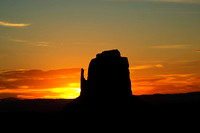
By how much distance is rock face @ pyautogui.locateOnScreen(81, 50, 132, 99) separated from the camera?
75250 mm

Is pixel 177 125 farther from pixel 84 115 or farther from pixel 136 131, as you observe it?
pixel 84 115

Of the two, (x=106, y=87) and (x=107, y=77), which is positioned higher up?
(x=107, y=77)

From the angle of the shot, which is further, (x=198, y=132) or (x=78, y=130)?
(x=198, y=132)

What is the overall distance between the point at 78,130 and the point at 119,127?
8.39 m

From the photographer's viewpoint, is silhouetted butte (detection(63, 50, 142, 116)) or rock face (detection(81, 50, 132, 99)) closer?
silhouetted butte (detection(63, 50, 142, 116))

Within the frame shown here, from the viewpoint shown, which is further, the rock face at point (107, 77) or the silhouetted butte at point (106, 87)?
the rock face at point (107, 77)

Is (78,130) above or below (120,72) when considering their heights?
below

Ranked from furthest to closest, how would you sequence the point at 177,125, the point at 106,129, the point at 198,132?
the point at 177,125
the point at 198,132
the point at 106,129

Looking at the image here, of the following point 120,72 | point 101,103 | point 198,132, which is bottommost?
point 198,132

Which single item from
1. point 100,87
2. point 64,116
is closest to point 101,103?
point 100,87

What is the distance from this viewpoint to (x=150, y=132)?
76000 mm

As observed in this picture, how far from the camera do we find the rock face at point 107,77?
75250 mm

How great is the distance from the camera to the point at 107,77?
76062 mm

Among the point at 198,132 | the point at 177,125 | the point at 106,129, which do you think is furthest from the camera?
the point at 177,125
